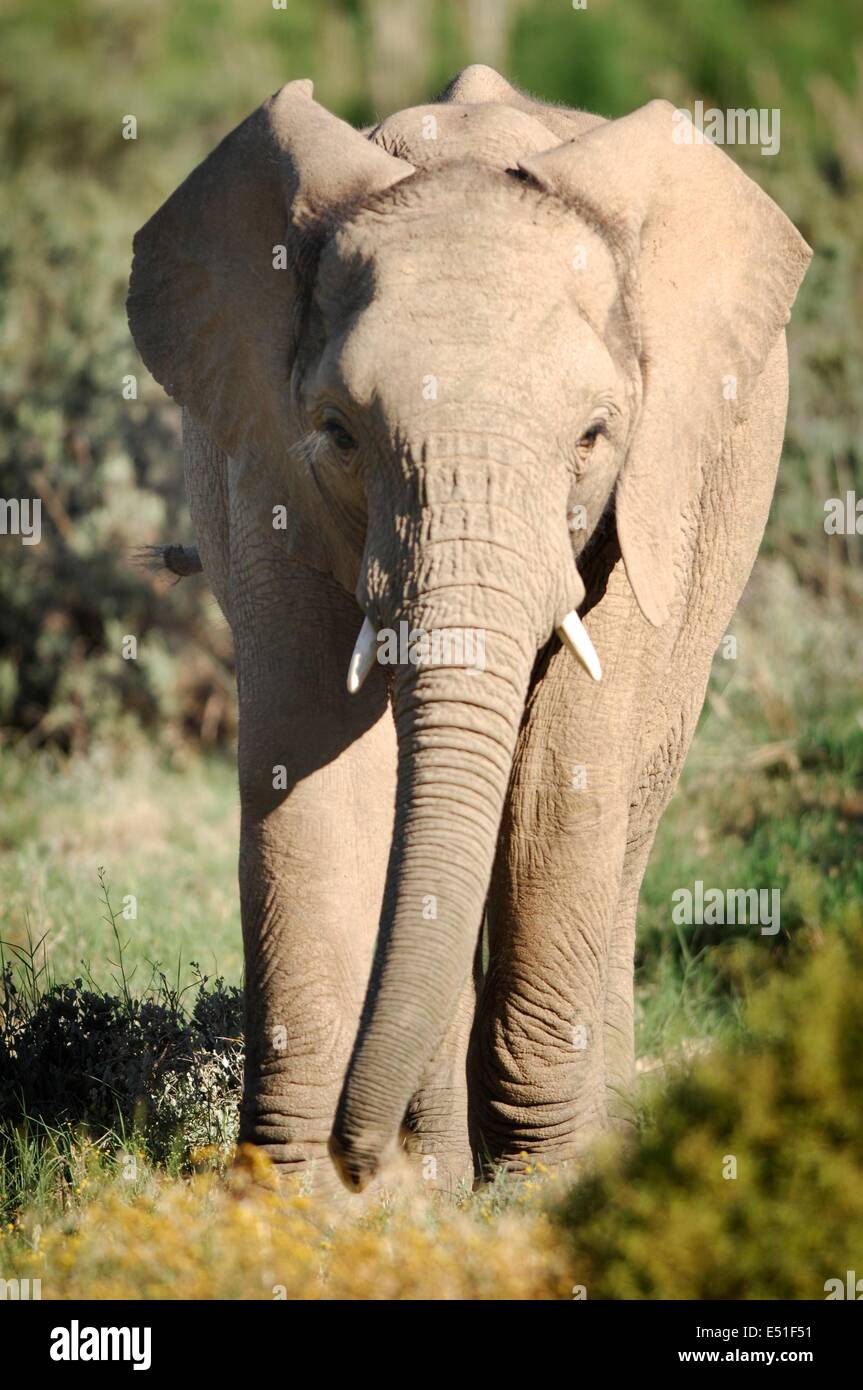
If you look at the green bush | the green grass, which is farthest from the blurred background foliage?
the green bush

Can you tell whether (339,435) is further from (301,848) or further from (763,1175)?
(763,1175)

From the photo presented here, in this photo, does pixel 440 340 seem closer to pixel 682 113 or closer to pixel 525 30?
pixel 682 113

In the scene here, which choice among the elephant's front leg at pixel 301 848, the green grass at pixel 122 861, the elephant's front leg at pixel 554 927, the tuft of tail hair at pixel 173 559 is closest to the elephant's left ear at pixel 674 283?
the elephant's front leg at pixel 554 927

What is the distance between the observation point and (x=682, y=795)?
8586 mm

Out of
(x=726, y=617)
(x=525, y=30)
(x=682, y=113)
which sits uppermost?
(x=525, y=30)

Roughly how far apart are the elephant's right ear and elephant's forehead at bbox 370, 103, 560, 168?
0.35 ft

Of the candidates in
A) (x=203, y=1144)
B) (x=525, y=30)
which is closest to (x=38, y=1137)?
(x=203, y=1144)

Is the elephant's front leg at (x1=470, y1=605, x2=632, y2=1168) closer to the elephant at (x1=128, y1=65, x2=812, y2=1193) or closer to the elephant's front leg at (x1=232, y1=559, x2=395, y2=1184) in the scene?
the elephant at (x1=128, y1=65, x2=812, y2=1193)

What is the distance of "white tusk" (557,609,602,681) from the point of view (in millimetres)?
4488

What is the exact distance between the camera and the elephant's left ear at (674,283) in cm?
461

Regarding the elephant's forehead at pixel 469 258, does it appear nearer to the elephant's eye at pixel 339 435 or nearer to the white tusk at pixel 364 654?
the elephant's eye at pixel 339 435

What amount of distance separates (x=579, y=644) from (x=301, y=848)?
84cm

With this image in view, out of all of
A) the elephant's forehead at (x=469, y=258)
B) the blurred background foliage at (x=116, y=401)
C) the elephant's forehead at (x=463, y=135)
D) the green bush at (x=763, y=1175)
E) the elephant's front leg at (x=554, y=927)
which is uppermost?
the blurred background foliage at (x=116, y=401)
